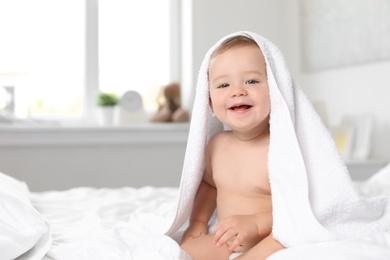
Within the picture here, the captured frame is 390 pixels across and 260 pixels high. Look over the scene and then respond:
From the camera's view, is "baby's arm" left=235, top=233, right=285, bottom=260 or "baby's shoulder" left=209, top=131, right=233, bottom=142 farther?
"baby's shoulder" left=209, top=131, right=233, bottom=142

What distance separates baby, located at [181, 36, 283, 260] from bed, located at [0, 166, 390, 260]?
0.36ft

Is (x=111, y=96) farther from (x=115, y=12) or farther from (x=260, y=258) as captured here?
(x=260, y=258)

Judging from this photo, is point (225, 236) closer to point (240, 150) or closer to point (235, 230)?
point (235, 230)

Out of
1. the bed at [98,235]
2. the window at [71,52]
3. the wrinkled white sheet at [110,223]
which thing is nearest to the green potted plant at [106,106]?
the window at [71,52]

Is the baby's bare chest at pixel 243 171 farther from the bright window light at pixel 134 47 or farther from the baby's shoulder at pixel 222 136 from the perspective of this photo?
the bright window light at pixel 134 47

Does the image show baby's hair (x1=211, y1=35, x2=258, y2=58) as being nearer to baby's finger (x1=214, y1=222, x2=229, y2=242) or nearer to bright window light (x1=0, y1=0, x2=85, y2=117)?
A: baby's finger (x1=214, y1=222, x2=229, y2=242)

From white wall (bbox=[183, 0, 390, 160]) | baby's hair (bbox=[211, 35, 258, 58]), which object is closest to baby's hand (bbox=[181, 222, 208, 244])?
baby's hair (bbox=[211, 35, 258, 58])

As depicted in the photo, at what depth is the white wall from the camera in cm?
324

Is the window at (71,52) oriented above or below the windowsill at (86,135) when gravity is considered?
above

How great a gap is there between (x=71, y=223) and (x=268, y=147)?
0.59 metres

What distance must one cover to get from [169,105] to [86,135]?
26.4 inches

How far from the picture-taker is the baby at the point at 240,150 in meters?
1.23

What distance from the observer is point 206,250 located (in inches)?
48.4

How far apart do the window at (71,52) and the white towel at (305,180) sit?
2907 millimetres
